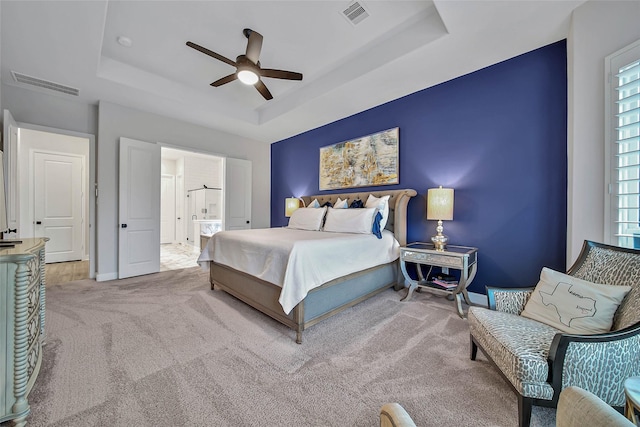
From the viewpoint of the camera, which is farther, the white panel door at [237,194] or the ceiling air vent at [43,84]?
the white panel door at [237,194]

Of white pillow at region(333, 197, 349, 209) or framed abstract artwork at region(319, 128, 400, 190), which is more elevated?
framed abstract artwork at region(319, 128, 400, 190)

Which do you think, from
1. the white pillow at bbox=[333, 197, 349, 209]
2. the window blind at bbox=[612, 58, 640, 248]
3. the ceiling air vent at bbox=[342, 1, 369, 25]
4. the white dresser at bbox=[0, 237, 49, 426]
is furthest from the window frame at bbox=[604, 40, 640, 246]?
the white dresser at bbox=[0, 237, 49, 426]

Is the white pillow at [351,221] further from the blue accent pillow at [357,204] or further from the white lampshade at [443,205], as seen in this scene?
the white lampshade at [443,205]

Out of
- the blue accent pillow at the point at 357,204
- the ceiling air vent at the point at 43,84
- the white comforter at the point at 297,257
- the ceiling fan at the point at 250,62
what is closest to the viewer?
the white comforter at the point at 297,257

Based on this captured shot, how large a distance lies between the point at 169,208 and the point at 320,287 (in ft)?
25.8

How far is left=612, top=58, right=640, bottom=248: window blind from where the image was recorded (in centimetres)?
177

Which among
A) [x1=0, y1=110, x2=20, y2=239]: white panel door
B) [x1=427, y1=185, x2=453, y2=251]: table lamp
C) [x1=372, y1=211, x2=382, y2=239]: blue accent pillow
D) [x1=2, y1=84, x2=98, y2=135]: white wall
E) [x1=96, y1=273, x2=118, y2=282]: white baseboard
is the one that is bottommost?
[x1=96, y1=273, x2=118, y2=282]: white baseboard

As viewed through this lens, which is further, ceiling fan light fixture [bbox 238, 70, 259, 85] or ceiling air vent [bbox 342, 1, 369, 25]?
ceiling fan light fixture [bbox 238, 70, 259, 85]

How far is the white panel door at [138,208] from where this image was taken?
4059mm

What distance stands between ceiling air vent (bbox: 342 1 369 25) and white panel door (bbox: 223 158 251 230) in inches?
148

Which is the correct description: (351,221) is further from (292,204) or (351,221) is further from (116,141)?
(116,141)

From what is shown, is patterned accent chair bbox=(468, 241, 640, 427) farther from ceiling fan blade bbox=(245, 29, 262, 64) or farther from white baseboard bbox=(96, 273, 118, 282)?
white baseboard bbox=(96, 273, 118, 282)

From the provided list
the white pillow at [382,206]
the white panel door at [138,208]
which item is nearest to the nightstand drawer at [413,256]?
the white pillow at [382,206]

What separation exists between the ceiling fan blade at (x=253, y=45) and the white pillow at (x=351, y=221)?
2204 millimetres
